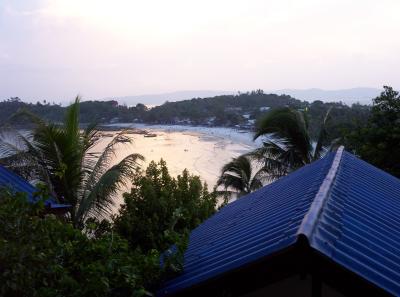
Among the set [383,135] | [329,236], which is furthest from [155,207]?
[329,236]

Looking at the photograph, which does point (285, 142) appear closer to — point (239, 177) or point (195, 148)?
point (239, 177)

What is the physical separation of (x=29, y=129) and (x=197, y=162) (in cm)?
2175

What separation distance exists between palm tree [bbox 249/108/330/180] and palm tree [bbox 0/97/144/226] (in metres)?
7.33

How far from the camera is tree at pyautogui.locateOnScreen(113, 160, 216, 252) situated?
11703 millimetres

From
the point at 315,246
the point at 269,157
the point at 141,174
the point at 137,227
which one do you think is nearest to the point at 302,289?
the point at 315,246

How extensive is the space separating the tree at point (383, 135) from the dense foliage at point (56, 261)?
37.7ft

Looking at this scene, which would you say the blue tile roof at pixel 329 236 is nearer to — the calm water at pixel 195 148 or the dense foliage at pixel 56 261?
the dense foliage at pixel 56 261

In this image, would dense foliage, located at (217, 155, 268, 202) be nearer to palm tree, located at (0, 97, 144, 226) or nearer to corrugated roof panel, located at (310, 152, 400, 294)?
palm tree, located at (0, 97, 144, 226)

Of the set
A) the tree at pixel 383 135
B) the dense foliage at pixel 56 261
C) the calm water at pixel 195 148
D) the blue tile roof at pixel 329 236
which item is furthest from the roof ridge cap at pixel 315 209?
the calm water at pixel 195 148

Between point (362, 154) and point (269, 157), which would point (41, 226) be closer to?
point (362, 154)

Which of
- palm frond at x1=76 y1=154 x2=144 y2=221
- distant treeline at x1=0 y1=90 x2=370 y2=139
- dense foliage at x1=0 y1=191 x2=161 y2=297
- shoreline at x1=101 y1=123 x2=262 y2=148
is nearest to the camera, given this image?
dense foliage at x1=0 y1=191 x2=161 y2=297

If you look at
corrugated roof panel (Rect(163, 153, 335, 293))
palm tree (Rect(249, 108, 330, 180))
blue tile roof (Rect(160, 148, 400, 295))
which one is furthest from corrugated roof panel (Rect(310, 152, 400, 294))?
palm tree (Rect(249, 108, 330, 180))

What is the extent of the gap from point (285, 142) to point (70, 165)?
9.04 meters

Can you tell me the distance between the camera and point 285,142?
18062 millimetres
